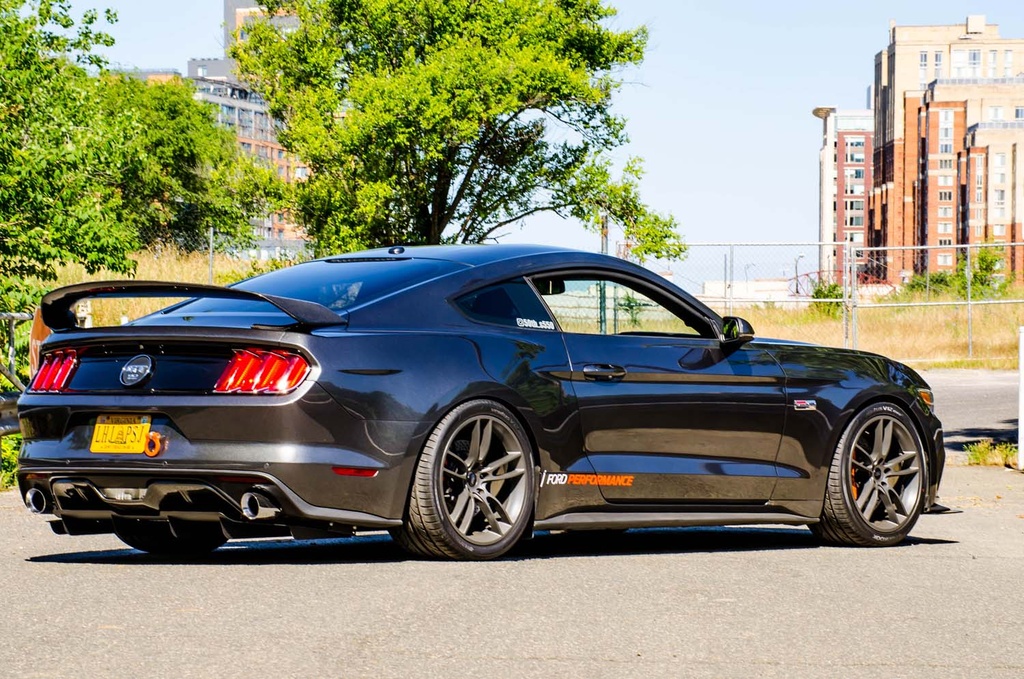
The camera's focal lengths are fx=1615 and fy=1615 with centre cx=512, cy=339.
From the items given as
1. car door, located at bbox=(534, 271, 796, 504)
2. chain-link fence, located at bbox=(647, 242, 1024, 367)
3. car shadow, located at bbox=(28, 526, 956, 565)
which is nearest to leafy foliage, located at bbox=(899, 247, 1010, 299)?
chain-link fence, located at bbox=(647, 242, 1024, 367)

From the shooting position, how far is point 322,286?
7.13 metres

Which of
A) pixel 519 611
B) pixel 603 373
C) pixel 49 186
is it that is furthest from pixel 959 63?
pixel 519 611

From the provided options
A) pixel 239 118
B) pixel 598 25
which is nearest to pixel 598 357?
pixel 598 25

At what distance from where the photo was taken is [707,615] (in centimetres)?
582

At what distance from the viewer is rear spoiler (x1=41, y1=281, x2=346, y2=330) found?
6.46 m

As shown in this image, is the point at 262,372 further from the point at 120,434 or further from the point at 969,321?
the point at 969,321

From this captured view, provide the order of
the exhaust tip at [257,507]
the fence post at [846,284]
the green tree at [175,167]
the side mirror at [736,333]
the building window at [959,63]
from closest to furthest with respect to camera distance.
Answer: the exhaust tip at [257,507], the side mirror at [736,333], the fence post at [846,284], the green tree at [175,167], the building window at [959,63]

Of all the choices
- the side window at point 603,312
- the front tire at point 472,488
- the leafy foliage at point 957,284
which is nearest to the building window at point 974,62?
the leafy foliage at point 957,284

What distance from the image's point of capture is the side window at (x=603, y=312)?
24.7 ft

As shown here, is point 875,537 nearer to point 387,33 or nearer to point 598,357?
point 598,357

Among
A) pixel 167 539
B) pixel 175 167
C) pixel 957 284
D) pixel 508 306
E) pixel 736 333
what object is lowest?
pixel 167 539

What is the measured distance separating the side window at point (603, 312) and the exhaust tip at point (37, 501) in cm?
237

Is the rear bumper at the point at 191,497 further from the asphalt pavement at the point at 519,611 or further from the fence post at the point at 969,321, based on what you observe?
the fence post at the point at 969,321

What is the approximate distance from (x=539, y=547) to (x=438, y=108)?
36.2 m
